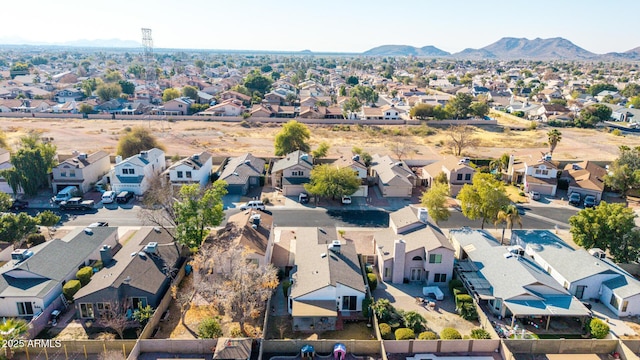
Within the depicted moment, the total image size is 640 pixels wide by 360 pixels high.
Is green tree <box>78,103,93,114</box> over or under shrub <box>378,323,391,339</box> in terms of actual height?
over

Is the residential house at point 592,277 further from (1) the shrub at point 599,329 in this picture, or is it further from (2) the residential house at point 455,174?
(2) the residential house at point 455,174

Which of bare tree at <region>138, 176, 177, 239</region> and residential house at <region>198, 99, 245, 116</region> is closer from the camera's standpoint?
bare tree at <region>138, 176, 177, 239</region>

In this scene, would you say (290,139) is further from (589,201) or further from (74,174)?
(589,201)

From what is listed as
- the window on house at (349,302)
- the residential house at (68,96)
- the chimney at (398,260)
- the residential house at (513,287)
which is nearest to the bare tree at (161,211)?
the window on house at (349,302)

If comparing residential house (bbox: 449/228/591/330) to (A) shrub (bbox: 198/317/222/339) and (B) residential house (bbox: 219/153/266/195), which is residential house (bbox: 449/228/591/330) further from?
(B) residential house (bbox: 219/153/266/195)

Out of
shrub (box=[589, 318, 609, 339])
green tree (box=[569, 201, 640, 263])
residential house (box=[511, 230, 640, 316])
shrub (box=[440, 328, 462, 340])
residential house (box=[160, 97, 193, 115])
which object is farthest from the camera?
residential house (box=[160, 97, 193, 115])

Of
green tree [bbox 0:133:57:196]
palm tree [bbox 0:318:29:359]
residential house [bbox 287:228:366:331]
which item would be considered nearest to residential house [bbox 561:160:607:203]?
residential house [bbox 287:228:366:331]

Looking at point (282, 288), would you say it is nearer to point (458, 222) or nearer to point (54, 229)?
point (458, 222)
